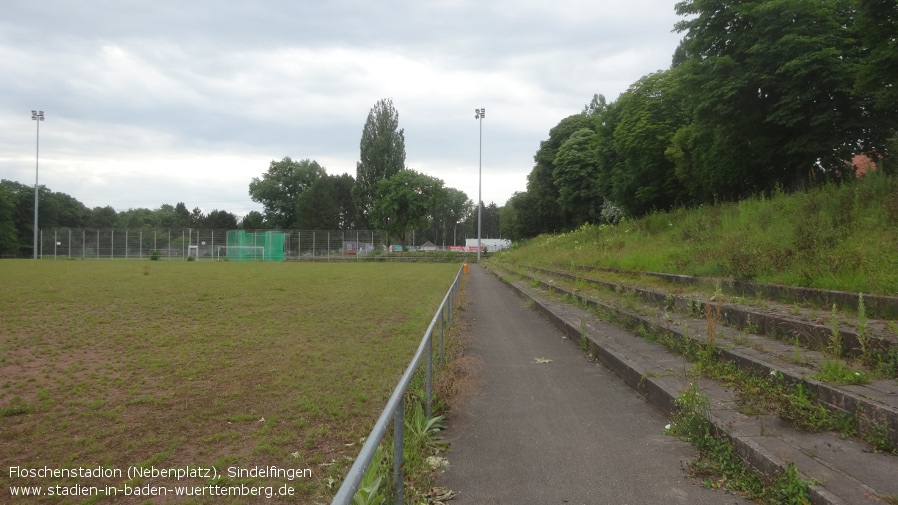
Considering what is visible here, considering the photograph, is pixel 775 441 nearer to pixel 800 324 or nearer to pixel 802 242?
pixel 800 324

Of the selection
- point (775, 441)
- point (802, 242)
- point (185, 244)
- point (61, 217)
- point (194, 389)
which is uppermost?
point (61, 217)

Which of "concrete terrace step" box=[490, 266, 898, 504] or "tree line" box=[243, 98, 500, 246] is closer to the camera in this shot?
"concrete terrace step" box=[490, 266, 898, 504]

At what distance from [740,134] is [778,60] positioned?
2179mm

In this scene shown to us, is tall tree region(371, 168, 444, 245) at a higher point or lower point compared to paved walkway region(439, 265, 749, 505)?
higher

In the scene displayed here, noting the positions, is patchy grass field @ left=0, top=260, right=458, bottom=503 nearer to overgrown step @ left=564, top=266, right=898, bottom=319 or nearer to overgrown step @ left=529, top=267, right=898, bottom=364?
overgrown step @ left=529, top=267, right=898, bottom=364

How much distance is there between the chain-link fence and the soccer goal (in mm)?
A: 118

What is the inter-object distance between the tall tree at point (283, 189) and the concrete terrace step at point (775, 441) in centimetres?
8723

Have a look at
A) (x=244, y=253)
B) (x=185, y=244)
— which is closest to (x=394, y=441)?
(x=244, y=253)

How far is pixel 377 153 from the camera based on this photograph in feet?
220

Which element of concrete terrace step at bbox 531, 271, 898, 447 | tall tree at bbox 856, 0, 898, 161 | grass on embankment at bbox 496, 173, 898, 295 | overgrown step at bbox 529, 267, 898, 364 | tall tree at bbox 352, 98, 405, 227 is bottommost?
concrete terrace step at bbox 531, 271, 898, 447

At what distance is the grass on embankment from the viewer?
6.15m

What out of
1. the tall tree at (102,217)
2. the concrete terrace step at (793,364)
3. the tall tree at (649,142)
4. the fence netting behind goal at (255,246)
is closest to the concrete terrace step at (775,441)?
the concrete terrace step at (793,364)

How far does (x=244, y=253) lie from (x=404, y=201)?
57.9 ft

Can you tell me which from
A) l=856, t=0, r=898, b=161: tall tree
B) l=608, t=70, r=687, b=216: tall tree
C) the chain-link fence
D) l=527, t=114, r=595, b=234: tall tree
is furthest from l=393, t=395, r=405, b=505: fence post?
the chain-link fence
